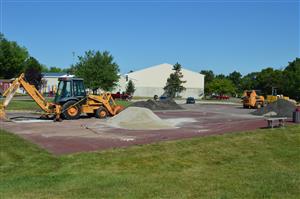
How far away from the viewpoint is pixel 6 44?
10394 centimetres

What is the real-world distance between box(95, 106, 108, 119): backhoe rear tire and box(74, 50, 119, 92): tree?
32093mm

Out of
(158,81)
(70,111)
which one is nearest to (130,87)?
(158,81)

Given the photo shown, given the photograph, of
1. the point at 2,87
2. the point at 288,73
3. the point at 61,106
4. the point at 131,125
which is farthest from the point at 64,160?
the point at 288,73

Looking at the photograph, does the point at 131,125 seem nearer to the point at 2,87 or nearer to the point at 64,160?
the point at 64,160

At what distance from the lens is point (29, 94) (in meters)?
27.5

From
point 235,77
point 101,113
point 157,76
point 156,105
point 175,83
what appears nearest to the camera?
point 101,113

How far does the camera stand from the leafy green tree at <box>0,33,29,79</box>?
102938mm

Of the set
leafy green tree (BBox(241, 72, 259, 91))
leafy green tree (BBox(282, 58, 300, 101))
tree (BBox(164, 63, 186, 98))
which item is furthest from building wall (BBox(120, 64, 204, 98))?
leafy green tree (BBox(282, 58, 300, 101))

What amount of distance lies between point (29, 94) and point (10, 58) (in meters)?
80.6

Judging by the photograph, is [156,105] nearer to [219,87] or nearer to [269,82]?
[269,82]

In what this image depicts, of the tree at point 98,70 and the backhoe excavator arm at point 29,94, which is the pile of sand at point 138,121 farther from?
the tree at point 98,70

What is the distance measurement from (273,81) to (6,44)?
210ft

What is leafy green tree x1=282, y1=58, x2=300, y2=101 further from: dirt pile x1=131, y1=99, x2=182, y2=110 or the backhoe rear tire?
the backhoe rear tire

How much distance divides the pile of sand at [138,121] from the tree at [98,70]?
37.1 m
